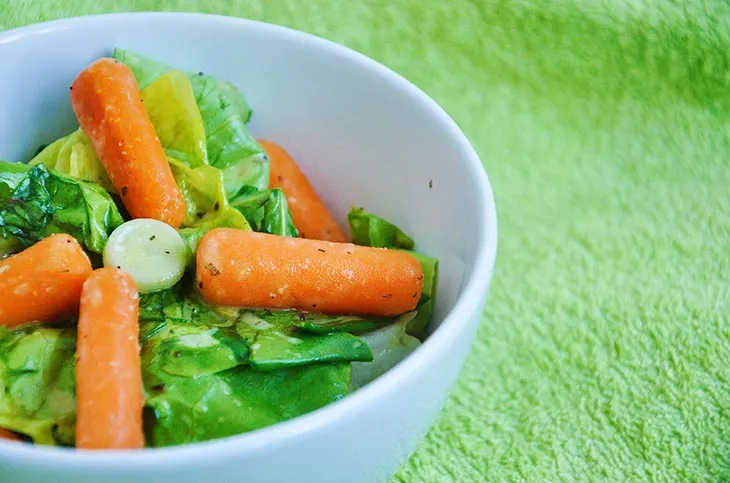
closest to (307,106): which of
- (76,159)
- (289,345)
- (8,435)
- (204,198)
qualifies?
(204,198)

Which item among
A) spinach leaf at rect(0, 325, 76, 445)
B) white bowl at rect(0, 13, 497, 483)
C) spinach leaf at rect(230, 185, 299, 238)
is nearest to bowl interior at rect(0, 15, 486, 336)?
white bowl at rect(0, 13, 497, 483)

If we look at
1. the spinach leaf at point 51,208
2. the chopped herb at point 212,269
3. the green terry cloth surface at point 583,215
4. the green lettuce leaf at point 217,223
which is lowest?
the green terry cloth surface at point 583,215

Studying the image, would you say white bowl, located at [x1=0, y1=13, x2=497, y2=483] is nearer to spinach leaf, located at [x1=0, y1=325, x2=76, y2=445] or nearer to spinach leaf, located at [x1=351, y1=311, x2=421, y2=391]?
spinach leaf, located at [x1=351, y1=311, x2=421, y2=391]

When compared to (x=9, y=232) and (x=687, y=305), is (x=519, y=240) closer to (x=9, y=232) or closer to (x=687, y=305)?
(x=687, y=305)

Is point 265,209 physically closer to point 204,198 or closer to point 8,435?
point 204,198

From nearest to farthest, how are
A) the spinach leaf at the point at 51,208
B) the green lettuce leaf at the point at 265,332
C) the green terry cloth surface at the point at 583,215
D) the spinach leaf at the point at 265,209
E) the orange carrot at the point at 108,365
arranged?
the orange carrot at the point at 108,365 → the green lettuce leaf at the point at 265,332 → the spinach leaf at the point at 51,208 → the spinach leaf at the point at 265,209 → the green terry cloth surface at the point at 583,215

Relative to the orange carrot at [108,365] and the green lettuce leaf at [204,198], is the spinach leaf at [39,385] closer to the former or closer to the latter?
the orange carrot at [108,365]

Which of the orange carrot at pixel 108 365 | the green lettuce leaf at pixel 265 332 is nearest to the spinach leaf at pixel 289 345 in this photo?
the green lettuce leaf at pixel 265 332

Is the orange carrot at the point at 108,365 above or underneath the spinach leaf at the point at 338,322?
above
